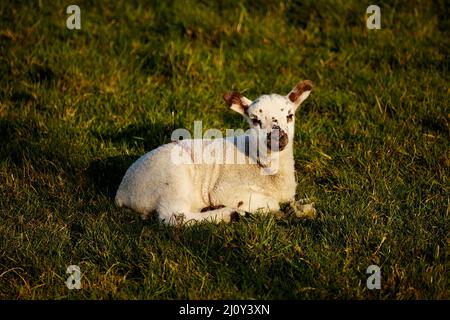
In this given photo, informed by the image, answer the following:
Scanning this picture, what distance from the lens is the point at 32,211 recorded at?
5.72m

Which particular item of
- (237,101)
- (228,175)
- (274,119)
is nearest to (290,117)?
(274,119)

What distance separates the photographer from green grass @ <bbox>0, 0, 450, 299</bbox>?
4562mm

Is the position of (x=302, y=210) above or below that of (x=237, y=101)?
below

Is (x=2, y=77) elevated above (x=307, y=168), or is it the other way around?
(x=2, y=77)

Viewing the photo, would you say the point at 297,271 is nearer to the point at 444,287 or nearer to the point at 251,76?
the point at 444,287

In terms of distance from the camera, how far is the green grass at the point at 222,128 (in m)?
4.56

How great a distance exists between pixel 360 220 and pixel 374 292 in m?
0.94

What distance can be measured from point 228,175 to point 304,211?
0.73m

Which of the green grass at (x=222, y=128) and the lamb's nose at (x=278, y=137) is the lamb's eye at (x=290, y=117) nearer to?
the lamb's nose at (x=278, y=137)

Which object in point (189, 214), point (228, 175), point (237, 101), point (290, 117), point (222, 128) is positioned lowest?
point (189, 214)

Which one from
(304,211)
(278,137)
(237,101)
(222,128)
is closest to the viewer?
(278,137)

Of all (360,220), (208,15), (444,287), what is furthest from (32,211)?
(208,15)

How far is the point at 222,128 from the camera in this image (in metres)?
7.07

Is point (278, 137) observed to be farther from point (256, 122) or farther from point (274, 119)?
point (256, 122)
